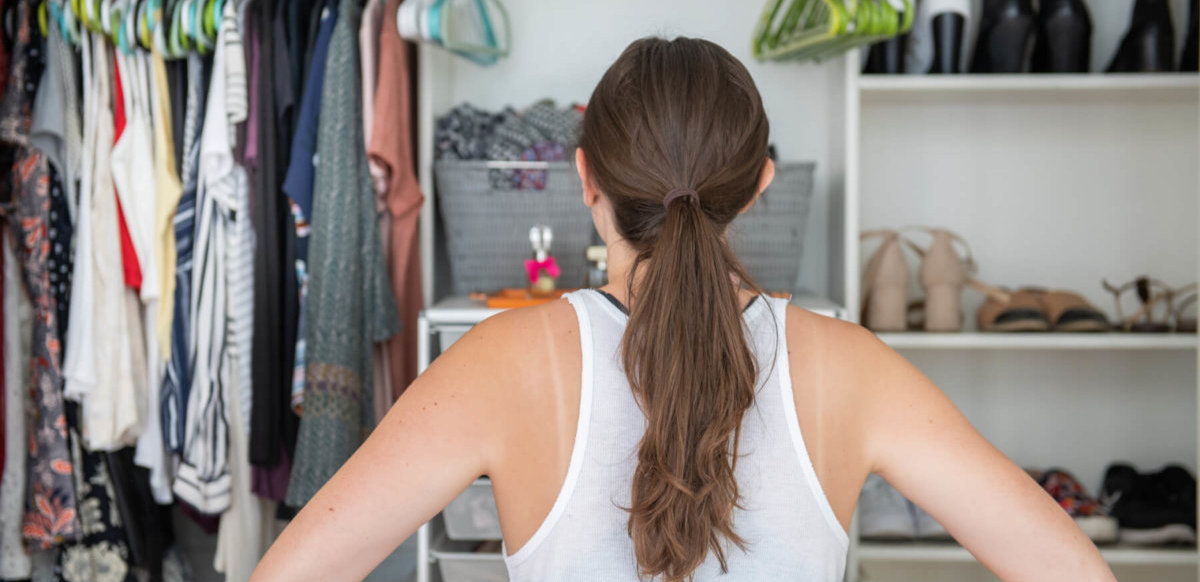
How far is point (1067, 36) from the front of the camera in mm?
2111

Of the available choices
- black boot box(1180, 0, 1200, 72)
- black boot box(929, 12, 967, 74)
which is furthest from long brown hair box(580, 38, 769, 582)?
black boot box(1180, 0, 1200, 72)

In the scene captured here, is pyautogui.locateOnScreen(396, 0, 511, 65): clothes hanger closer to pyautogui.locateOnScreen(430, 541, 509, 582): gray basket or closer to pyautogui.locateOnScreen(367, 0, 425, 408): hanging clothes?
pyautogui.locateOnScreen(367, 0, 425, 408): hanging clothes

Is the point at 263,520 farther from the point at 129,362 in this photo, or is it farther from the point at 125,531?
the point at 129,362

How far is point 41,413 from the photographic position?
2.03 meters

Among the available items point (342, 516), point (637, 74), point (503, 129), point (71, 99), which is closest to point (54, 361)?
point (71, 99)

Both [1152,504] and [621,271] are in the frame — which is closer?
[621,271]

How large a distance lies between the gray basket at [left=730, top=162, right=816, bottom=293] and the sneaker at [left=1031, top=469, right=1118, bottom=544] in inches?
27.7

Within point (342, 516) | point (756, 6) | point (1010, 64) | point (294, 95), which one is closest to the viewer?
point (342, 516)

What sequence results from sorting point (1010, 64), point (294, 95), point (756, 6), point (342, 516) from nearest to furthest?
1. point (342, 516)
2. point (294, 95)
3. point (1010, 64)
4. point (756, 6)

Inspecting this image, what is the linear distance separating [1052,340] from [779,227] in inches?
23.8

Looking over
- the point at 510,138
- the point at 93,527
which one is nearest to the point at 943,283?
the point at 510,138

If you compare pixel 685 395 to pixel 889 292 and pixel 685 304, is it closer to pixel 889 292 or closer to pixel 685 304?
pixel 685 304

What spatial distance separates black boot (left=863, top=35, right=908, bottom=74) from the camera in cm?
213

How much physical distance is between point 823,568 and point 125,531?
1.70 meters
